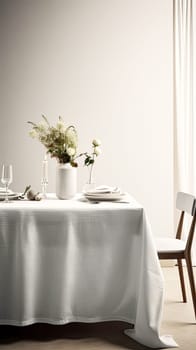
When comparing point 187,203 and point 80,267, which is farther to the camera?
point 187,203

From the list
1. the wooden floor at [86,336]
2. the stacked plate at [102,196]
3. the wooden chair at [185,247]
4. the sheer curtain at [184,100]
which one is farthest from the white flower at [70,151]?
the sheer curtain at [184,100]

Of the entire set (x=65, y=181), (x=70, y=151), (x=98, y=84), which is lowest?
(x=65, y=181)

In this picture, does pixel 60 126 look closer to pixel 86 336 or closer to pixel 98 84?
pixel 86 336

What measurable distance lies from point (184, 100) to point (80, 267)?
7.85ft

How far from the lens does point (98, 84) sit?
14.9ft

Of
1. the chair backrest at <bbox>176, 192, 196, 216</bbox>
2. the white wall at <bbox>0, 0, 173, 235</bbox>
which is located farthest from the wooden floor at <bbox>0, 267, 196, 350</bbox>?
the white wall at <bbox>0, 0, 173, 235</bbox>

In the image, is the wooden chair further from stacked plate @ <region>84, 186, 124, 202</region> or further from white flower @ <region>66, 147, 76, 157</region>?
white flower @ <region>66, 147, 76, 157</region>

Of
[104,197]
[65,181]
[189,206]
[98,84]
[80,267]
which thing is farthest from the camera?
[98,84]

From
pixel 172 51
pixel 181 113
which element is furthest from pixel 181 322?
pixel 172 51

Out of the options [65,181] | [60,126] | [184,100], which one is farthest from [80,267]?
[184,100]

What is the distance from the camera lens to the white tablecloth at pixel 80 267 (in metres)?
2.73

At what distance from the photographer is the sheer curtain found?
4660 millimetres

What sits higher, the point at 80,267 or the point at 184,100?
the point at 184,100

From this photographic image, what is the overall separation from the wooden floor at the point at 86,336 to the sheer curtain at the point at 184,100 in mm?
1730
